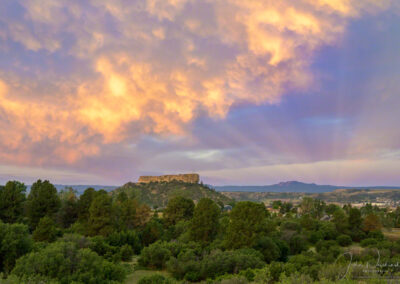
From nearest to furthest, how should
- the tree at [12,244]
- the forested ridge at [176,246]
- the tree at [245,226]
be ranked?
the forested ridge at [176,246] < the tree at [12,244] < the tree at [245,226]

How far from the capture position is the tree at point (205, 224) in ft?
106

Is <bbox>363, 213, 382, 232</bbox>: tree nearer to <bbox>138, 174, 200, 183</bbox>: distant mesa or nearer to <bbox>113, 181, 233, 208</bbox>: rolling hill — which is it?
<bbox>113, 181, 233, 208</bbox>: rolling hill

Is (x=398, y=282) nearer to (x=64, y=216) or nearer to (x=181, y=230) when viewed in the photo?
(x=181, y=230)

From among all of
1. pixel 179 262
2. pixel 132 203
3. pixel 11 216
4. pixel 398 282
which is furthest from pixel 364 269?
pixel 11 216

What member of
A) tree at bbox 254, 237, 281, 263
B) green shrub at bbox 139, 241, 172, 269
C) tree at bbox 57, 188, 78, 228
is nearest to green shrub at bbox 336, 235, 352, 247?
tree at bbox 254, 237, 281, 263

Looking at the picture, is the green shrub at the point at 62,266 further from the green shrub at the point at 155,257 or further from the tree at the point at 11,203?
the tree at the point at 11,203

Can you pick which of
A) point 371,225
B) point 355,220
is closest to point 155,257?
point 355,220

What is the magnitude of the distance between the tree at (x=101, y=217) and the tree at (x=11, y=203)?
1247 centimetres

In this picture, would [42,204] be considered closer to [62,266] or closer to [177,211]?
[177,211]

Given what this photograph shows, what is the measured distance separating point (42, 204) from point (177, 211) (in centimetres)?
1944

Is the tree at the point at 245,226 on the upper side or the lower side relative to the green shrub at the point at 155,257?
upper

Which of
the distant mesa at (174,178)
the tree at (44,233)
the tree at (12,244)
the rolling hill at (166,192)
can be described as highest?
the distant mesa at (174,178)

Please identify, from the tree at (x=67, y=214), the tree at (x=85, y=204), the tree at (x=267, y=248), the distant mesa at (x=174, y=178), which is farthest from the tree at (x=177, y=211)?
the distant mesa at (x=174, y=178)

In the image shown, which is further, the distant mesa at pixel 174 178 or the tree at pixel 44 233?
the distant mesa at pixel 174 178
